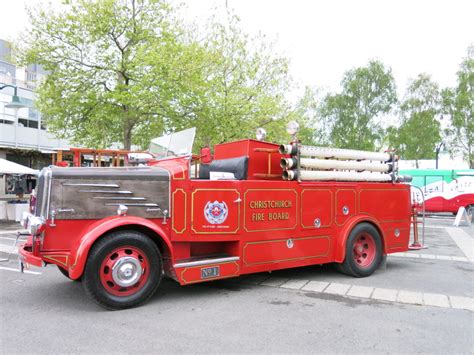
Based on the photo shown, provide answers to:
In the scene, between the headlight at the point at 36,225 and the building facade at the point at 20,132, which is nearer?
the headlight at the point at 36,225

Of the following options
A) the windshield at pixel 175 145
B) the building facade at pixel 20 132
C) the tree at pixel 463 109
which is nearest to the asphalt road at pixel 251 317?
the windshield at pixel 175 145

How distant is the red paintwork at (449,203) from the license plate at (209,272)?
16.6m

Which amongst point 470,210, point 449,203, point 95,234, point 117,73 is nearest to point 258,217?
point 95,234

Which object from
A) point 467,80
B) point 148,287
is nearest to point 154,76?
point 148,287

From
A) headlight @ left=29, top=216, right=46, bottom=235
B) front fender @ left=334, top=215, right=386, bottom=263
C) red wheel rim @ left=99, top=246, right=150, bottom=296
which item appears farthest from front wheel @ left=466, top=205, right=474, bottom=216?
headlight @ left=29, top=216, right=46, bottom=235

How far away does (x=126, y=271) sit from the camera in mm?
4703

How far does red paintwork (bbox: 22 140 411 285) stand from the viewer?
4.75 m

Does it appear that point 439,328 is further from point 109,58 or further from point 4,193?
point 4,193

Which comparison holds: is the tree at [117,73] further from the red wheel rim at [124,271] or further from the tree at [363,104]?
the tree at [363,104]

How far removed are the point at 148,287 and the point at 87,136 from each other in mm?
14283

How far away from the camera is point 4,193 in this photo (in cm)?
3100

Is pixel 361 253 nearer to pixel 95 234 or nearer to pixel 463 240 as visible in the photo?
pixel 95 234

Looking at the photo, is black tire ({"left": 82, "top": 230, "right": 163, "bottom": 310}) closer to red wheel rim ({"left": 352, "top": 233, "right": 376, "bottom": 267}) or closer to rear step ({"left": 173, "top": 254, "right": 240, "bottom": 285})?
rear step ({"left": 173, "top": 254, "right": 240, "bottom": 285})

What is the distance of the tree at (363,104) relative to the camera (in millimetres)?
39406
